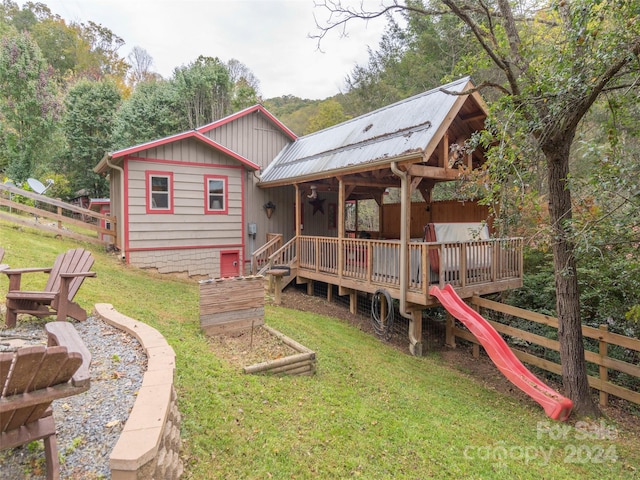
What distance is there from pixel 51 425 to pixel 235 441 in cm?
135

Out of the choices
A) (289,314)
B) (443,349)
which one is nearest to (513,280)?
(443,349)

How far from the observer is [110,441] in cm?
227

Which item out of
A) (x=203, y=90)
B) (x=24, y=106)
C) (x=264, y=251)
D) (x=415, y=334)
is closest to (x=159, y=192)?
(x=264, y=251)

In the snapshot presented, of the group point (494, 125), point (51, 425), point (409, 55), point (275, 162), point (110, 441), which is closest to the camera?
point (51, 425)

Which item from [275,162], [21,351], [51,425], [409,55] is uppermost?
[409,55]

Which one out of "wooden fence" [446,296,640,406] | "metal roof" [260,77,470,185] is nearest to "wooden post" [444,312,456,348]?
"wooden fence" [446,296,640,406]

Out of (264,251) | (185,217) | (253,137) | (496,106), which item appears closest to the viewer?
(496,106)

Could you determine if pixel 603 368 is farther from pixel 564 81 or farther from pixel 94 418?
pixel 94 418

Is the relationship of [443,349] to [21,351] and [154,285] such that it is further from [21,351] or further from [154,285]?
[21,351]

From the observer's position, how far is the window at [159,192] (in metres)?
10.0

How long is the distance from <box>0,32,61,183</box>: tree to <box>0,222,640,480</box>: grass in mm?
15395

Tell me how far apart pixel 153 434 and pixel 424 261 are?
5495 mm

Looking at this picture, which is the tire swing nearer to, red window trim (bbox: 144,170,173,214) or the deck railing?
the deck railing

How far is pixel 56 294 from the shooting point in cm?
432
